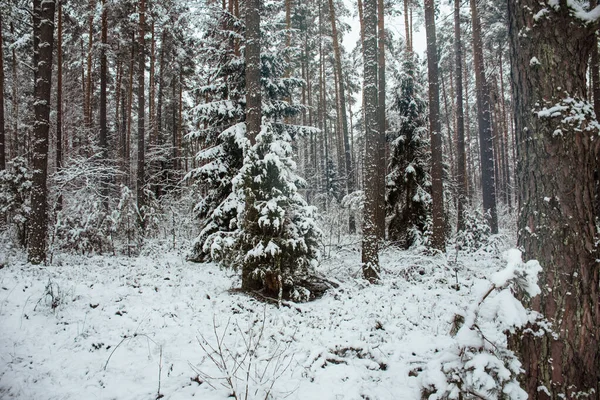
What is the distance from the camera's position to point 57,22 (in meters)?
14.7

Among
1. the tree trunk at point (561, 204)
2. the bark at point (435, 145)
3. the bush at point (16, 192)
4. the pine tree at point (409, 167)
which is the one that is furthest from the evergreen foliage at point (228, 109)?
the tree trunk at point (561, 204)

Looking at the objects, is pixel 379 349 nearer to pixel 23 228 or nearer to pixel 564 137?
pixel 564 137

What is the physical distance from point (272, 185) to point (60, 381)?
4486 mm

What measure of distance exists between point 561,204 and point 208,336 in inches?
179

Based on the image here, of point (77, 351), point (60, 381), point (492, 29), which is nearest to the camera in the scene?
point (60, 381)

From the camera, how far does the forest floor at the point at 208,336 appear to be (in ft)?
11.3

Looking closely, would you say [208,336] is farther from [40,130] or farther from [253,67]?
[40,130]

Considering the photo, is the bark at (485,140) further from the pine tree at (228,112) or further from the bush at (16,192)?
the bush at (16,192)

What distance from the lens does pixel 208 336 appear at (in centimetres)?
470

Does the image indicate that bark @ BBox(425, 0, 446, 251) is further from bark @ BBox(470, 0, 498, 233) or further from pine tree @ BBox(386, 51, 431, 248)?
bark @ BBox(470, 0, 498, 233)

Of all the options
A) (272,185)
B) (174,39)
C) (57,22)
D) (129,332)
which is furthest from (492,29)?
(57,22)

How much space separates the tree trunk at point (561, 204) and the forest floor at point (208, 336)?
1.97 feet

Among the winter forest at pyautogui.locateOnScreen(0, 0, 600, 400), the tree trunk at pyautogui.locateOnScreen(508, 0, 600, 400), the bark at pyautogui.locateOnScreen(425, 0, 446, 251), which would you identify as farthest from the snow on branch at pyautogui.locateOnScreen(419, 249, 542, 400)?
the bark at pyautogui.locateOnScreen(425, 0, 446, 251)

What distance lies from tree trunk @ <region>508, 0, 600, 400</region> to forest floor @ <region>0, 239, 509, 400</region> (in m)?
0.60
